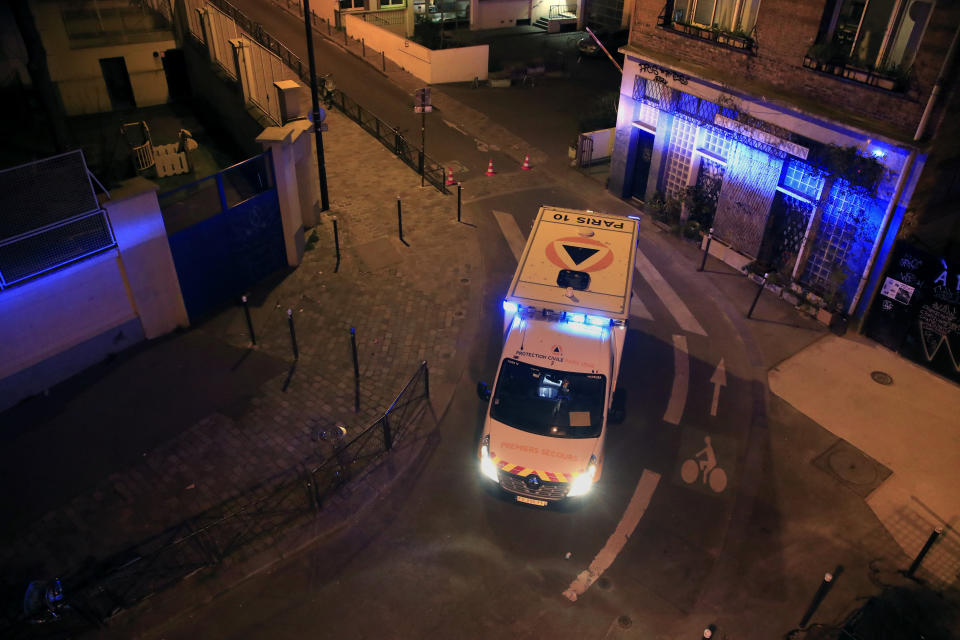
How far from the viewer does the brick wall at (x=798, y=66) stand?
12.0 metres

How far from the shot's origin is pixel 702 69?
16234 millimetres

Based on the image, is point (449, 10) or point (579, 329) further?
point (449, 10)

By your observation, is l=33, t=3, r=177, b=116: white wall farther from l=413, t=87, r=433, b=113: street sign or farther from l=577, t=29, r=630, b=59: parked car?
l=577, t=29, r=630, b=59: parked car

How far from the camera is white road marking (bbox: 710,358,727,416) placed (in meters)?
12.6

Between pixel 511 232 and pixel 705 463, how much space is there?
8.97 m

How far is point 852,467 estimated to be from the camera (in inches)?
447

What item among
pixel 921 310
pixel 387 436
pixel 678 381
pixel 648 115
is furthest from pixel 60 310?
pixel 921 310

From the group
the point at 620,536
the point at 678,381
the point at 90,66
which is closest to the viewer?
the point at 620,536

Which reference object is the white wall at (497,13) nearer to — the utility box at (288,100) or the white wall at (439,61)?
the white wall at (439,61)

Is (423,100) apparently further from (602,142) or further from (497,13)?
(497,13)

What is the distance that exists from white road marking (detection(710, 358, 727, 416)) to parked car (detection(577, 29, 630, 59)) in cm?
2468

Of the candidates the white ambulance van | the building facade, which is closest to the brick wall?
the building facade

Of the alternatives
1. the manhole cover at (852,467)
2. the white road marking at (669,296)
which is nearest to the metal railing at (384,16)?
the white road marking at (669,296)

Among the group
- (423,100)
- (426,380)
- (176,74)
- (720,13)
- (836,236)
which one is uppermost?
(720,13)
